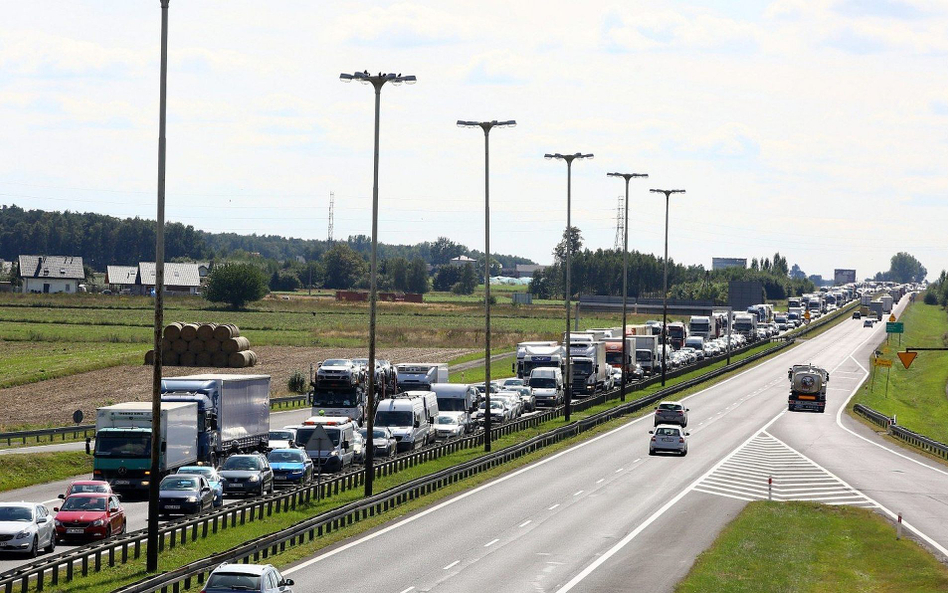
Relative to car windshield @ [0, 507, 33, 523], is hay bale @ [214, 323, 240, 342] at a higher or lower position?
higher

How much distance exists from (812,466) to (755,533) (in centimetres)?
1992

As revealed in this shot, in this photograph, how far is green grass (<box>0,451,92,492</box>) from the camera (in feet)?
155

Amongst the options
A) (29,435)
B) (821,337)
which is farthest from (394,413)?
(821,337)

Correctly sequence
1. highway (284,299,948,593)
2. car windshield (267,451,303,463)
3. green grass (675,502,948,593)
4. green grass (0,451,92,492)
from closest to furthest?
1. highway (284,299,948,593)
2. green grass (675,502,948,593)
3. car windshield (267,451,303,463)
4. green grass (0,451,92,492)

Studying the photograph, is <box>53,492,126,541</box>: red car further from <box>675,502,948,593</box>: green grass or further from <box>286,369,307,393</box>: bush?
<box>286,369,307,393</box>: bush

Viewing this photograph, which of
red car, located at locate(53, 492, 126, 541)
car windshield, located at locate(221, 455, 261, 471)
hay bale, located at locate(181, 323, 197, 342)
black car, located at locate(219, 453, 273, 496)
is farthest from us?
hay bale, located at locate(181, 323, 197, 342)

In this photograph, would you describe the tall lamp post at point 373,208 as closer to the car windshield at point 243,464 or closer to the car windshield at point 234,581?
A: the car windshield at point 243,464

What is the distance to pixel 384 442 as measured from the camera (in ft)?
178

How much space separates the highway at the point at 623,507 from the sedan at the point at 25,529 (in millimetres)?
6305

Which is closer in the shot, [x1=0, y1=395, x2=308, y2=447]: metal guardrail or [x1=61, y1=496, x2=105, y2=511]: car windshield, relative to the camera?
[x1=61, y1=496, x2=105, y2=511]: car windshield

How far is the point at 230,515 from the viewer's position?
125 ft

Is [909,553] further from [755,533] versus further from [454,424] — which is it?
[454,424]

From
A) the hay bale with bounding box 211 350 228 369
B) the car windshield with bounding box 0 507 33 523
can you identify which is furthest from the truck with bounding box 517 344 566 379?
the car windshield with bounding box 0 507 33 523

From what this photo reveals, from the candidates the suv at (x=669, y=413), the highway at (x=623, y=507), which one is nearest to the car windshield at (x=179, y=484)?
the highway at (x=623, y=507)
